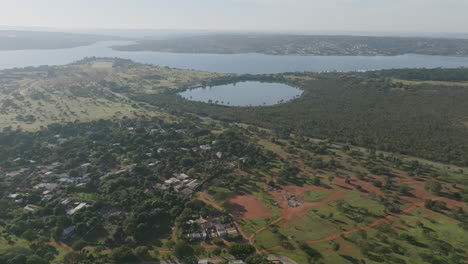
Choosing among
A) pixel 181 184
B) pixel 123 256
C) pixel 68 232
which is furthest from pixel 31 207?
pixel 181 184

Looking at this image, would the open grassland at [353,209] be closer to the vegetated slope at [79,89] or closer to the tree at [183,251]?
the tree at [183,251]

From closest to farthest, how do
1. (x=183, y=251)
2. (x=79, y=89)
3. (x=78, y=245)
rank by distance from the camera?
(x=183, y=251)
(x=78, y=245)
(x=79, y=89)

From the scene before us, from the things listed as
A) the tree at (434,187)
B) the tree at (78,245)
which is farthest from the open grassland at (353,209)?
the tree at (78,245)

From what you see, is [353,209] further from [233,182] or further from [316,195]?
[233,182]

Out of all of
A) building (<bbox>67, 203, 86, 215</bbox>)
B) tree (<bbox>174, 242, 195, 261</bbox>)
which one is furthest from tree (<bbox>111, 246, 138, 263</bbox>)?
building (<bbox>67, 203, 86, 215</bbox>)

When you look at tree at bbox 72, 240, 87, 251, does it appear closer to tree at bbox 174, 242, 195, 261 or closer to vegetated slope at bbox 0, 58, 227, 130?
tree at bbox 174, 242, 195, 261

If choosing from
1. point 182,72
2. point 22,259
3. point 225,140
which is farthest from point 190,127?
point 182,72

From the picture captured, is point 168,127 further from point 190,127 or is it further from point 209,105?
point 209,105
